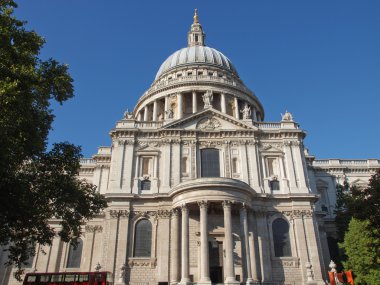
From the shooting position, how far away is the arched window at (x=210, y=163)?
35.4 m

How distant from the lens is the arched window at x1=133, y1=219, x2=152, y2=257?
3133 centimetres

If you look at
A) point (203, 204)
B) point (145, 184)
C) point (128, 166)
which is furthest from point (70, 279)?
point (128, 166)

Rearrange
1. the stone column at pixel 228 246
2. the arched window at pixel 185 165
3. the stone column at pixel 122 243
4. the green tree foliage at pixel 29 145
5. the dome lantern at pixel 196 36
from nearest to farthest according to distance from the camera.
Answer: the green tree foliage at pixel 29 145
the stone column at pixel 228 246
the stone column at pixel 122 243
the arched window at pixel 185 165
the dome lantern at pixel 196 36

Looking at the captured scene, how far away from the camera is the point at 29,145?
57.6ft

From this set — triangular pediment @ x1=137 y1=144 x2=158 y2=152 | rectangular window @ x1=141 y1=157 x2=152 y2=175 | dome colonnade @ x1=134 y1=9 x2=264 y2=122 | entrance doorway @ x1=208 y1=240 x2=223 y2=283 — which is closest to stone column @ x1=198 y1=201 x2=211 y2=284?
entrance doorway @ x1=208 y1=240 x2=223 y2=283

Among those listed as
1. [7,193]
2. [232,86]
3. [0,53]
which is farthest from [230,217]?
[232,86]

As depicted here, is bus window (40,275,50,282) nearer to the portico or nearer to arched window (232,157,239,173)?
the portico

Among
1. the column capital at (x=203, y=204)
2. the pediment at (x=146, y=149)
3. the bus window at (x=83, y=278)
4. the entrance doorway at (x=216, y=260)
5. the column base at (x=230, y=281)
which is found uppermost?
the pediment at (x=146, y=149)

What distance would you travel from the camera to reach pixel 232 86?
52438 millimetres

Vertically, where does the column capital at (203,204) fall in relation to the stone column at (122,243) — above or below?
above

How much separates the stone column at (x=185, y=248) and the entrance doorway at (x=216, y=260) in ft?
9.38

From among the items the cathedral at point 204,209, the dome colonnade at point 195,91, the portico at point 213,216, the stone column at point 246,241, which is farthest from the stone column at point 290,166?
the dome colonnade at point 195,91

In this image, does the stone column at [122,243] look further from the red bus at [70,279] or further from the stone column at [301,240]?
the stone column at [301,240]

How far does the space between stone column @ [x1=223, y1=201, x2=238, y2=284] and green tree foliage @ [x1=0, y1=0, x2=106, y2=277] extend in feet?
39.4
